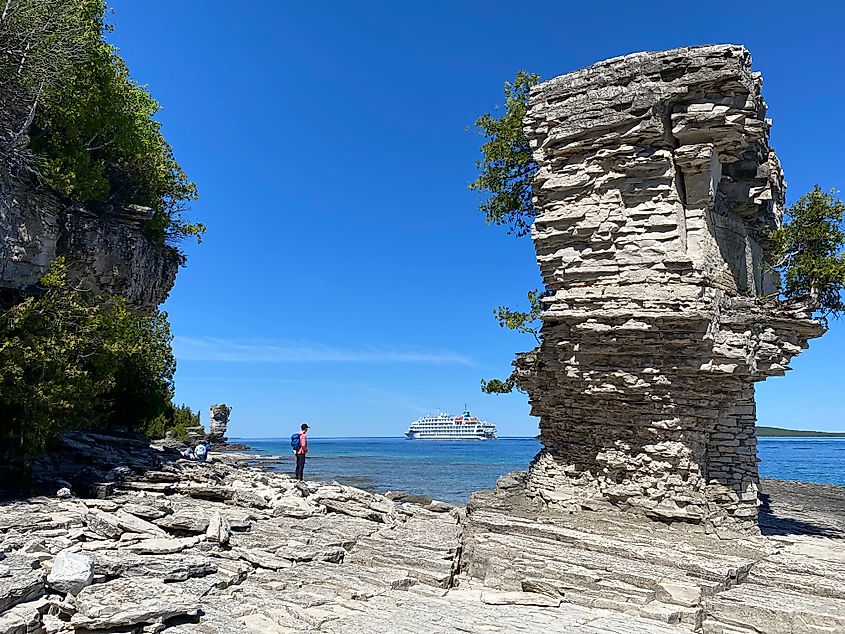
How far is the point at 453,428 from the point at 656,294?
167 m

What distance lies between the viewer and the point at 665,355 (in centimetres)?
1374

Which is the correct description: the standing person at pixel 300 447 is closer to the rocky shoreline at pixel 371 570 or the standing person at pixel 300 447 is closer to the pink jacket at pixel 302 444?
the pink jacket at pixel 302 444

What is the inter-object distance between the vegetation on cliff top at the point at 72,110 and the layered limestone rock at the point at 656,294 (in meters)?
15.8

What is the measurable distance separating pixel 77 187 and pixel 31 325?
23.4 ft

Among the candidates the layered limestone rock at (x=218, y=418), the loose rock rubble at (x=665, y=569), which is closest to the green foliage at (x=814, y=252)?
the loose rock rubble at (x=665, y=569)

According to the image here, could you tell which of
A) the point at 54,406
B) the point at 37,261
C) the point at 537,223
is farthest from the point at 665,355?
the point at 37,261

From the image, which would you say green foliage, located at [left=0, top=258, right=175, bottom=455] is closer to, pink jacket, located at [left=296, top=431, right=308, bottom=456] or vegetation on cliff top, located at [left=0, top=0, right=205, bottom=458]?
vegetation on cliff top, located at [left=0, top=0, right=205, bottom=458]

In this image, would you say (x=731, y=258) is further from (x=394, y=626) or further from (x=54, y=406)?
(x=54, y=406)

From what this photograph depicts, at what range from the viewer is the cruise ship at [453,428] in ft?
559

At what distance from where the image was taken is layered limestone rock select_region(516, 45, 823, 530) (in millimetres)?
13375

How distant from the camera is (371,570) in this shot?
984 cm

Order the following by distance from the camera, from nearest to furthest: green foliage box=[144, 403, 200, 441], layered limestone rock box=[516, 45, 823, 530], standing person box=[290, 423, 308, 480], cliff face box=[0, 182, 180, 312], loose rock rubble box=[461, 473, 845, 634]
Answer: loose rock rubble box=[461, 473, 845, 634] → layered limestone rock box=[516, 45, 823, 530] → cliff face box=[0, 182, 180, 312] → standing person box=[290, 423, 308, 480] → green foliage box=[144, 403, 200, 441]

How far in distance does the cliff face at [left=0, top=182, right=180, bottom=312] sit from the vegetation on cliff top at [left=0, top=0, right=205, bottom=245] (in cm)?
76

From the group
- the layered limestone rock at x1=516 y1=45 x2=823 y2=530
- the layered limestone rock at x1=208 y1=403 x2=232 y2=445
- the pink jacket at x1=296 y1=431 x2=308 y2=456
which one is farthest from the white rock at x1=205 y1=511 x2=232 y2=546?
the layered limestone rock at x1=208 y1=403 x2=232 y2=445
